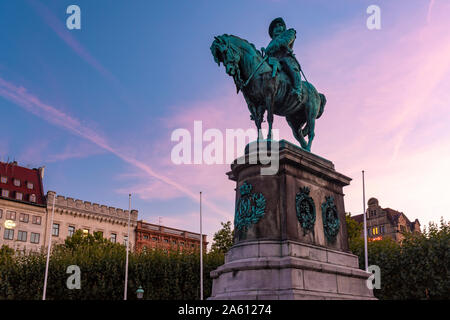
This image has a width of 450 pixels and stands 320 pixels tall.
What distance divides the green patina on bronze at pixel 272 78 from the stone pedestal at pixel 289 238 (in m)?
1.45

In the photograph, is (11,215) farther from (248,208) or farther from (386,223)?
(386,223)

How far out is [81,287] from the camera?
3675 cm

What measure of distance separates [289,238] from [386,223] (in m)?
73.8

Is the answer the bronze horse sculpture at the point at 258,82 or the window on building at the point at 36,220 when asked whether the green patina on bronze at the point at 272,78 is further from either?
the window on building at the point at 36,220

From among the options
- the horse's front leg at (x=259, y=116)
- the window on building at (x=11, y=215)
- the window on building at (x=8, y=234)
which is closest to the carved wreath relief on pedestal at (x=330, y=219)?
the horse's front leg at (x=259, y=116)

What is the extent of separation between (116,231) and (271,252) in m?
64.3

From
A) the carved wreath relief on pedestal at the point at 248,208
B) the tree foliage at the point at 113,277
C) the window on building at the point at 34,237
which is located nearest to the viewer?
the carved wreath relief on pedestal at the point at 248,208

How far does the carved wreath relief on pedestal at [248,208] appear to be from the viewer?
12.8 meters

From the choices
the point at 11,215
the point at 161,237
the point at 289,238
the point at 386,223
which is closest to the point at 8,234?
the point at 11,215

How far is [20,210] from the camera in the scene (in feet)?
208

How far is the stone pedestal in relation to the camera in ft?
38.1

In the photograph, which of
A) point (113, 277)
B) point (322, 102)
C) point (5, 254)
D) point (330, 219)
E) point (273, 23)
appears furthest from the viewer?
point (5, 254)
